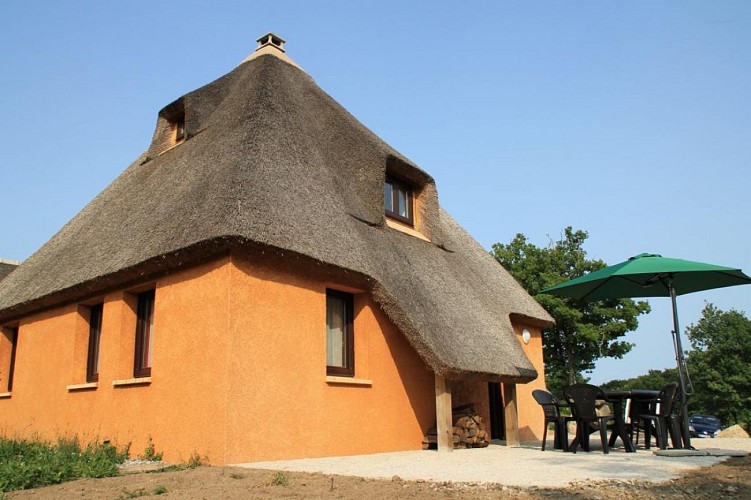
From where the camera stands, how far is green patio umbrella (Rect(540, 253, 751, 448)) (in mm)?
8266

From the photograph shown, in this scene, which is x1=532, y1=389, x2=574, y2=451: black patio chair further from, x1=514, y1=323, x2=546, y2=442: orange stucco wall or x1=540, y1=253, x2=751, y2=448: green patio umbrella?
x1=514, y1=323, x2=546, y2=442: orange stucco wall

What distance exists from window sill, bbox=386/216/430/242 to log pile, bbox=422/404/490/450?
371cm

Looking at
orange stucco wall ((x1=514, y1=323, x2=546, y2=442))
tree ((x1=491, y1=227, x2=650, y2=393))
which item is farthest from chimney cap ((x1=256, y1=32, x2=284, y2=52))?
tree ((x1=491, y1=227, x2=650, y2=393))

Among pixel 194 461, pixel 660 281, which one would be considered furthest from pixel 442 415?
pixel 660 281

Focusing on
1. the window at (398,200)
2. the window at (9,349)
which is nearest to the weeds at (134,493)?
the window at (398,200)

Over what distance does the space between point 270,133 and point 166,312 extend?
3.22 m

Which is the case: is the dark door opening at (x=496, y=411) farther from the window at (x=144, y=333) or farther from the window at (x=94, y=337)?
the window at (x=94, y=337)

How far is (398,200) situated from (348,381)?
4.87 meters

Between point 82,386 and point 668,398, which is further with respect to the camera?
point 82,386

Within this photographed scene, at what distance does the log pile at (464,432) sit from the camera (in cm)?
991

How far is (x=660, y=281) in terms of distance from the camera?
9125 mm

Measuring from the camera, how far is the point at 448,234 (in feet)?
47.9

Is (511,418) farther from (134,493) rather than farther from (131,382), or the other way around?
(134,493)

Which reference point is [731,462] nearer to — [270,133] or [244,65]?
[270,133]
